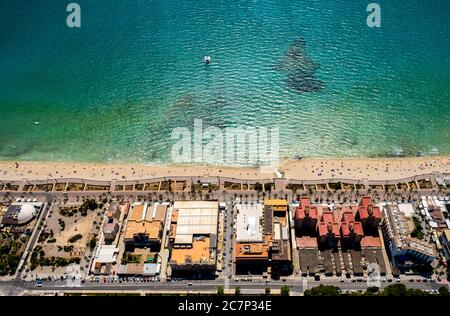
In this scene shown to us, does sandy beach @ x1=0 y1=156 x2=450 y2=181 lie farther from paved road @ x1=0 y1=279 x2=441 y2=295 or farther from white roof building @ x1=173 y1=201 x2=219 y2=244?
paved road @ x1=0 y1=279 x2=441 y2=295

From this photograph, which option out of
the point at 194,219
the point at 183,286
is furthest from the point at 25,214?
the point at 183,286

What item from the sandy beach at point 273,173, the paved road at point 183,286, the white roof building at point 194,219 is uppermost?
A: the sandy beach at point 273,173

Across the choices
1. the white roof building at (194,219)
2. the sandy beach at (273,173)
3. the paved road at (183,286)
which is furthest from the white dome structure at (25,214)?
the white roof building at (194,219)

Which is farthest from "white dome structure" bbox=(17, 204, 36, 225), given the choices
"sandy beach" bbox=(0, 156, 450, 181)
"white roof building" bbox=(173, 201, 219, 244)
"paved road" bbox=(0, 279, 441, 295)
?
"white roof building" bbox=(173, 201, 219, 244)

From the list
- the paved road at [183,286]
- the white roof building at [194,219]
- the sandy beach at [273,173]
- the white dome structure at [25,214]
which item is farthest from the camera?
the sandy beach at [273,173]

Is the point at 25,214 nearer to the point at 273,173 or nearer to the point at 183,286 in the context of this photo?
the point at 183,286

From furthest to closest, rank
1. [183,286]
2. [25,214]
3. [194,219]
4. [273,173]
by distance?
[273,173]
[25,214]
[194,219]
[183,286]

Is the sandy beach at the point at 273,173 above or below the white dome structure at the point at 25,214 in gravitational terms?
above

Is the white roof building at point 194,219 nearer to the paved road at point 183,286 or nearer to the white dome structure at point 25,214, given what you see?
the paved road at point 183,286

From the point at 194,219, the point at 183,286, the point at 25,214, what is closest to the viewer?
the point at 183,286
